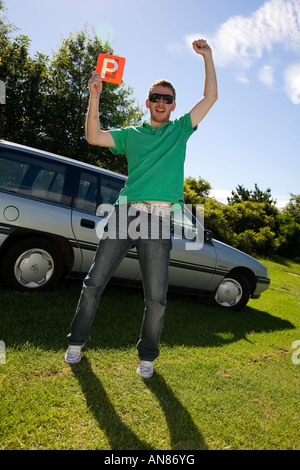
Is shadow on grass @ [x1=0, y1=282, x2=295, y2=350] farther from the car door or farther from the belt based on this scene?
the belt

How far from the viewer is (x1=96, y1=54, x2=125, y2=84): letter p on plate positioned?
2400mm

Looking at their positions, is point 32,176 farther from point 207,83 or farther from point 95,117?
point 207,83

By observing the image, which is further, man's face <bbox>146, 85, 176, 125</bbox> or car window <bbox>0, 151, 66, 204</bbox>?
car window <bbox>0, 151, 66, 204</bbox>

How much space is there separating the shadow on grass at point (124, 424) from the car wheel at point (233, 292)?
8.97ft

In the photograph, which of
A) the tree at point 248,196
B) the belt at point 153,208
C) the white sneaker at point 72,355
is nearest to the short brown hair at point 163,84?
the belt at point 153,208

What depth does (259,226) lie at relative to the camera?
1916 centimetres

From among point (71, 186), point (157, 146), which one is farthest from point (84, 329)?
point (71, 186)

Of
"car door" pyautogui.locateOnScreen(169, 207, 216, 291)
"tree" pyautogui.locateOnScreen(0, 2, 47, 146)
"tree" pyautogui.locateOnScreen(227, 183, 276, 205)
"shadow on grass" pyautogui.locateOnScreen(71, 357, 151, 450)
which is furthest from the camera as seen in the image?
"tree" pyautogui.locateOnScreen(227, 183, 276, 205)

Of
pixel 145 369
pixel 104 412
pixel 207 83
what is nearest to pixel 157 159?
pixel 207 83

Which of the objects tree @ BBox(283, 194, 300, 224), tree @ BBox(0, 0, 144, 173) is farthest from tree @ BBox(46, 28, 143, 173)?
tree @ BBox(283, 194, 300, 224)

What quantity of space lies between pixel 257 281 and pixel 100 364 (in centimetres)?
342

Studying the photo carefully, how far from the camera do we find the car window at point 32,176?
356cm
